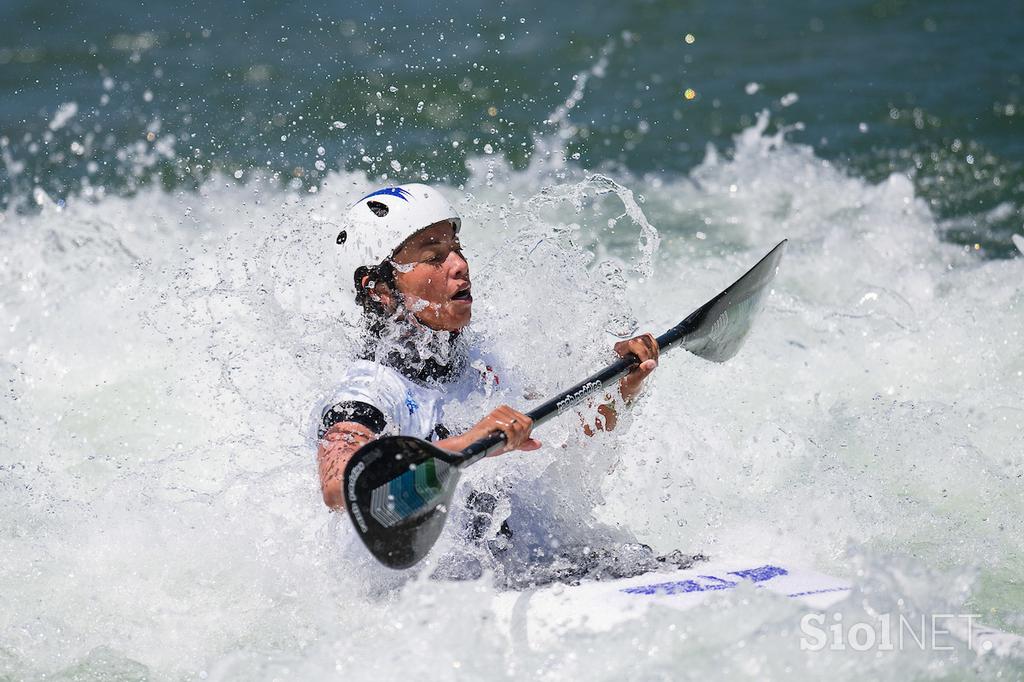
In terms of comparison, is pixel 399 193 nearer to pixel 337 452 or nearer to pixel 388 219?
pixel 388 219

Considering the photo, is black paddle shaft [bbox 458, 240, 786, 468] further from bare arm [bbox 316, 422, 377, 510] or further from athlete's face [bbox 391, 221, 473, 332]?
bare arm [bbox 316, 422, 377, 510]

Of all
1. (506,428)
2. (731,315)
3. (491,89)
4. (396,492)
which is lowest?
(396,492)

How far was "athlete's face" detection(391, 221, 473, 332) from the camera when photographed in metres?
3.67

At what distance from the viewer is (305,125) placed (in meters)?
8.41

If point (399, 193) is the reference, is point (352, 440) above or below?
below

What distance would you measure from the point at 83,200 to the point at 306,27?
3.00 m

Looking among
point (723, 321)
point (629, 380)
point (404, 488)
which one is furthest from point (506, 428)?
point (723, 321)

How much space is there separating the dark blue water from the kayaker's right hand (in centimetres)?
451

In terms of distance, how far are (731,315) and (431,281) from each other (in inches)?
56.1

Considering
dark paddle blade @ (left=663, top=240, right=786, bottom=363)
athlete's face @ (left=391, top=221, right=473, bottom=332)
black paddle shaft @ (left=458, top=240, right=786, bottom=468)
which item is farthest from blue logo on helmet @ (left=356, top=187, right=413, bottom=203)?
dark paddle blade @ (left=663, top=240, right=786, bottom=363)

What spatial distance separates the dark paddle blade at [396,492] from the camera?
3.15m

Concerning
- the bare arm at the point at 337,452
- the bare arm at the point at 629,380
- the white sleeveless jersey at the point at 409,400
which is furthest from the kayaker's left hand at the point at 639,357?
the bare arm at the point at 337,452

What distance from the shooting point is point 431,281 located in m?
3.67

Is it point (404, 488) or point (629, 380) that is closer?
point (404, 488)
